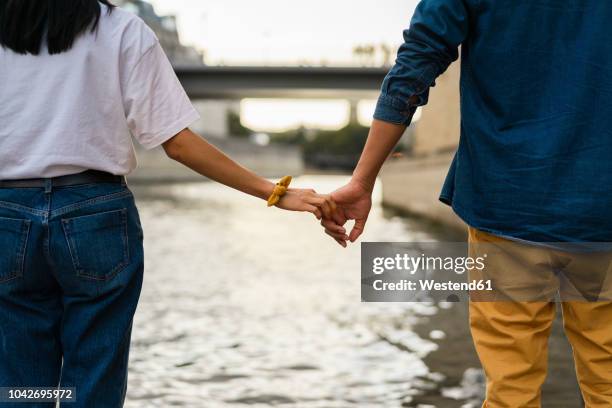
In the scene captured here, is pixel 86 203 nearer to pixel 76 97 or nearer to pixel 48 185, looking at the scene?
pixel 48 185

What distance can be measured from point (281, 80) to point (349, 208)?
1412 inches

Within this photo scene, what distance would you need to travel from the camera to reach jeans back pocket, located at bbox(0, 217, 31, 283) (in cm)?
238

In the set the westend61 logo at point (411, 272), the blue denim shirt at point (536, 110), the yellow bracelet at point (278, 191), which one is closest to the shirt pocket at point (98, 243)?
the yellow bracelet at point (278, 191)

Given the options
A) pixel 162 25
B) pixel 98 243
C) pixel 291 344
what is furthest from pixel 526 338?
pixel 162 25

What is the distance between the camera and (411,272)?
2859mm

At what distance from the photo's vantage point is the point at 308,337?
6.00 m

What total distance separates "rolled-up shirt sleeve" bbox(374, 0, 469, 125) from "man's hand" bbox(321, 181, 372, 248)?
44 centimetres

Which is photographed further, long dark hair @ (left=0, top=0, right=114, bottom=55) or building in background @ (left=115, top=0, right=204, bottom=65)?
building in background @ (left=115, top=0, right=204, bottom=65)

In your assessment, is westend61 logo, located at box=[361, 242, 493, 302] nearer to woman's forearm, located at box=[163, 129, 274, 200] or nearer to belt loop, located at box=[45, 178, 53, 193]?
woman's forearm, located at box=[163, 129, 274, 200]

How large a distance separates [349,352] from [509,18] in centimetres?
360

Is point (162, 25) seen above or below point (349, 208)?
above

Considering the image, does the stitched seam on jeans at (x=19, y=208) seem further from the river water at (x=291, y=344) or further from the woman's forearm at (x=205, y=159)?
the river water at (x=291, y=344)

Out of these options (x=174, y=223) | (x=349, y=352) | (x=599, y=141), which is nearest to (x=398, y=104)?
(x=599, y=141)

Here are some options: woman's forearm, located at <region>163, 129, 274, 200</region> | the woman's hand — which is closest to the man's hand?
the woman's hand
